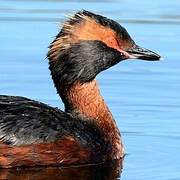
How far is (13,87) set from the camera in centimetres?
1856

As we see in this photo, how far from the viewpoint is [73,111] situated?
52.7 ft

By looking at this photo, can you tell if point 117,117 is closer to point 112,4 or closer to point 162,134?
point 162,134

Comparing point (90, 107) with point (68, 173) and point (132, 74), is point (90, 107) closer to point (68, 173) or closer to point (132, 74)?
point (68, 173)

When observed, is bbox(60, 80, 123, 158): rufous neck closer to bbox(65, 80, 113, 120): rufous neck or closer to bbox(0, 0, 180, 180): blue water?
bbox(65, 80, 113, 120): rufous neck

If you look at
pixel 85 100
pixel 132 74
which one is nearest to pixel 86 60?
pixel 85 100

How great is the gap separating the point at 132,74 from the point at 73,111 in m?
3.41

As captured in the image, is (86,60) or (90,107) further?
(90,107)

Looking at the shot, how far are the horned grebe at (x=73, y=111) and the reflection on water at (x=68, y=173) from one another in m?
0.08

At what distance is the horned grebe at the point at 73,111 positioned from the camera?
597 inches

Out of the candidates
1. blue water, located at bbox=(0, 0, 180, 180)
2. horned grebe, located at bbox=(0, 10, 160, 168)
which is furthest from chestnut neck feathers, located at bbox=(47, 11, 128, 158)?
blue water, located at bbox=(0, 0, 180, 180)

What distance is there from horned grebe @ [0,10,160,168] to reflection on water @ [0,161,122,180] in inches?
3.3

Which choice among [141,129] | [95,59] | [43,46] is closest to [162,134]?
[141,129]

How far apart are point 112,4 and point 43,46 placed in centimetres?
302

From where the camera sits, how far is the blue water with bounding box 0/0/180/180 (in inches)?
635
